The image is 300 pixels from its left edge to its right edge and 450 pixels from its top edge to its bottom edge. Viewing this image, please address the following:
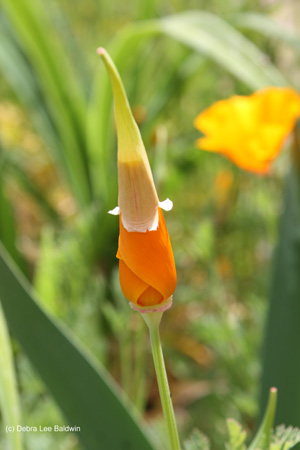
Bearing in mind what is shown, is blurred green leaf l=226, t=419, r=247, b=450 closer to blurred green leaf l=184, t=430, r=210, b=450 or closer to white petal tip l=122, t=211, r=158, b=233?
blurred green leaf l=184, t=430, r=210, b=450

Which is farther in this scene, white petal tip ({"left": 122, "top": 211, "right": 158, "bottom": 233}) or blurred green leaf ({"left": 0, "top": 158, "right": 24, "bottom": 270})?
blurred green leaf ({"left": 0, "top": 158, "right": 24, "bottom": 270})

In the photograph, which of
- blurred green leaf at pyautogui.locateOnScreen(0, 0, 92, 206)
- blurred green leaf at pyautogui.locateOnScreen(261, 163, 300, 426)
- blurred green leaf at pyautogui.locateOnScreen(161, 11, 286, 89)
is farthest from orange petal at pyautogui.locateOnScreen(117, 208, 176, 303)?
blurred green leaf at pyautogui.locateOnScreen(0, 0, 92, 206)

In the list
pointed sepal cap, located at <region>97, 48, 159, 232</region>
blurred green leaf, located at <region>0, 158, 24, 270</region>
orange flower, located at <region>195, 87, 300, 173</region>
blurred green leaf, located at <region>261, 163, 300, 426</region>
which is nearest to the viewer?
pointed sepal cap, located at <region>97, 48, 159, 232</region>

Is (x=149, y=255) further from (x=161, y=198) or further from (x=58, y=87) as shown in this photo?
(x=58, y=87)

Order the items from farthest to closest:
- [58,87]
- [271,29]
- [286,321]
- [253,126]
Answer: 1. [58,87]
2. [271,29]
3. [253,126]
4. [286,321]

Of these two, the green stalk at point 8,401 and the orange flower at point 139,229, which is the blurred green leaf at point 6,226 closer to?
the green stalk at point 8,401

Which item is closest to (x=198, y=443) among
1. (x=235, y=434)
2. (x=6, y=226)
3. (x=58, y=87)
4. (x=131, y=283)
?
(x=235, y=434)
